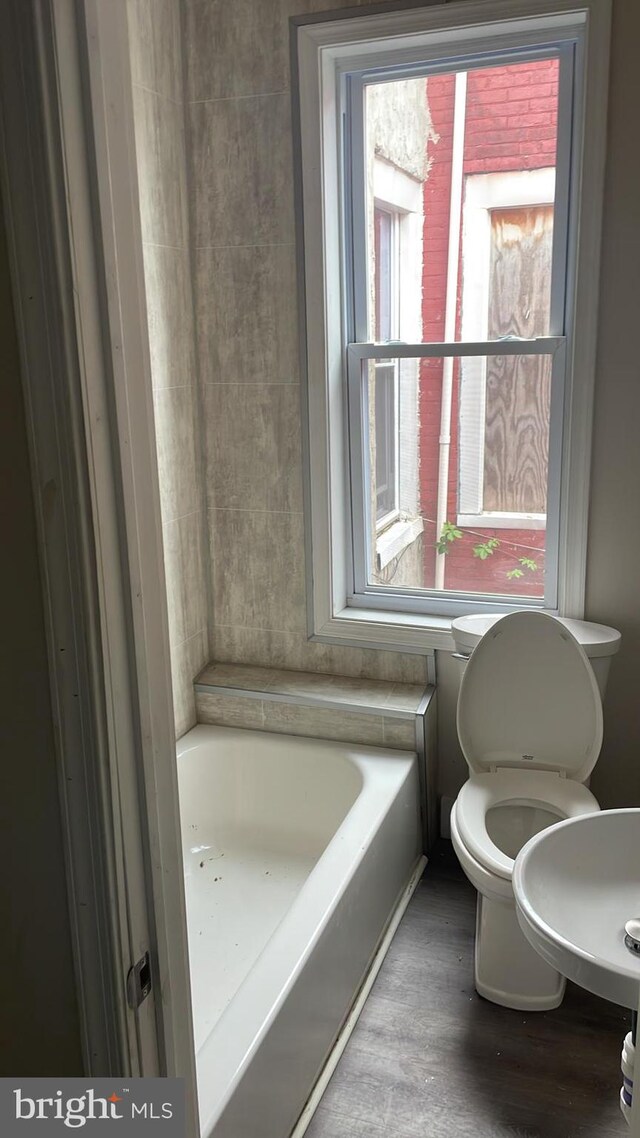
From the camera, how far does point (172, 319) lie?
266cm

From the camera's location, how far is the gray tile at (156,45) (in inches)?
94.6

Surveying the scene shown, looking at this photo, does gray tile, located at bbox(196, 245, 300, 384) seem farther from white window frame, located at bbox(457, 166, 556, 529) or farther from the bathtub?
the bathtub

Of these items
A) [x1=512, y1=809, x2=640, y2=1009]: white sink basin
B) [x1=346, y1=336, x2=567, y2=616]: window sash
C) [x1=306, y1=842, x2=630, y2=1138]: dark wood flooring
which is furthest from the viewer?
[x1=346, y1=336, x2=567, y2=616]: window sash

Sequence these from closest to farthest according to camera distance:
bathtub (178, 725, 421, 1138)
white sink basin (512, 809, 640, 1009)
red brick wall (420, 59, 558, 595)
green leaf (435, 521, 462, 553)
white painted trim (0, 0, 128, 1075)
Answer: white painted trim (0, 0, 128, 1075) < white sink basin (512, 809, 640, 1009) < bathtub (178, 725, 421, 1138) < red brick wall (420, 59, 558, 595) < green leaf (435, 521, 462, 553)

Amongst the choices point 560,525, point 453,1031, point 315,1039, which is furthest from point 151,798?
point 560,525

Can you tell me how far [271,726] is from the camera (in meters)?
2.87

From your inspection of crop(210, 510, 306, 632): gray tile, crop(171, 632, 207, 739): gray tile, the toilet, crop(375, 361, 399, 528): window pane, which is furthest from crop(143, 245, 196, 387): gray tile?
the toilet

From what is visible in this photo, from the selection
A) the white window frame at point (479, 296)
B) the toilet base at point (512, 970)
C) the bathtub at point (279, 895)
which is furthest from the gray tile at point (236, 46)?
the toilet base at point (512, 970)

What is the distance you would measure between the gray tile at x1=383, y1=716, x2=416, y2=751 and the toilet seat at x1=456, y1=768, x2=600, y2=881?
0.29 m

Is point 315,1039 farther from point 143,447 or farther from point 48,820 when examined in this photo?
point 143,447

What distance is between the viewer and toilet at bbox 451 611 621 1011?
2.19 meters

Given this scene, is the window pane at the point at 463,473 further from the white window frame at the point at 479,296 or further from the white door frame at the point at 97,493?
the white door frame at the point at 97,493

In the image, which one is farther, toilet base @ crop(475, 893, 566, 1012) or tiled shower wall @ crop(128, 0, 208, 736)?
tiled shower wall @ crop(128, 0, 208, 736)

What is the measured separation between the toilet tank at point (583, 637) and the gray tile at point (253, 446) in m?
0.66
